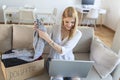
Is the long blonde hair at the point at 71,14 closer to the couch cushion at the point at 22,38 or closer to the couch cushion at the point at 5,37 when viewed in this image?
the couch cushion at the point at 22,38

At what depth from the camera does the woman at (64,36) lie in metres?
1.66

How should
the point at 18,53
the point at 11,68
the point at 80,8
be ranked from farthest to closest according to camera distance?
the point at 80,8, the point at 18,53, the point at 11,68

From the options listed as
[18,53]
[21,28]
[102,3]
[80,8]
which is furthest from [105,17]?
[18,53]

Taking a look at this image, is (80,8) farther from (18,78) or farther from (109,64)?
(18,78)

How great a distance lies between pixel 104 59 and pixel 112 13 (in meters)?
4.03

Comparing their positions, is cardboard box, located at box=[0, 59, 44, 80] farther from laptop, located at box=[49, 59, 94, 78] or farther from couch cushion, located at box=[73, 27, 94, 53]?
couch cushion, located at box=[73, 27, 94, 53]

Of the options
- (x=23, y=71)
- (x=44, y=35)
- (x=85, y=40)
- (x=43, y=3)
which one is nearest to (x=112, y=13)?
(x=43, y=3)

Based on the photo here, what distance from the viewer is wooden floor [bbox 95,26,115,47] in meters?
4.71

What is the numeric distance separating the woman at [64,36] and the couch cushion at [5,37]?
2.35ft

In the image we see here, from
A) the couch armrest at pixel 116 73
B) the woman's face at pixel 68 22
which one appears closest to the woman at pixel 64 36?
the woman's face at pixel 68 22

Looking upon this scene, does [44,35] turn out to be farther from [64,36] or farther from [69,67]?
[69,67]

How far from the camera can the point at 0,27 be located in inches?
A: 87.8

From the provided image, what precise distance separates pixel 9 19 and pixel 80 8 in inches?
90.9

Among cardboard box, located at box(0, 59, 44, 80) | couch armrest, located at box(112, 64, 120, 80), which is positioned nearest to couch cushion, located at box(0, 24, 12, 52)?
cardboard box, located at box(0, 59, 44, 80)
